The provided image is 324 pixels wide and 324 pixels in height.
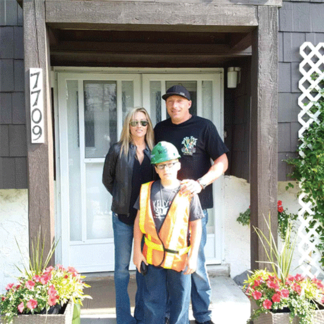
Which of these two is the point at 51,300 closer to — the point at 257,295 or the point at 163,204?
the point at 163,204

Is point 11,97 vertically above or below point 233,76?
below

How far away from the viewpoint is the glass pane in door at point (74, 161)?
389 cm

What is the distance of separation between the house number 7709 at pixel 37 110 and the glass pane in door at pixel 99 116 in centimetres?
132

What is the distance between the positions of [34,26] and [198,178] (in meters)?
1.51

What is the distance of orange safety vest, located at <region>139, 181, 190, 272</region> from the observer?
243cm

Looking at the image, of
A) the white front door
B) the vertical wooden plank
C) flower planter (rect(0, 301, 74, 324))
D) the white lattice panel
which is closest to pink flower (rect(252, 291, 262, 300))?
the vertical wooden plank

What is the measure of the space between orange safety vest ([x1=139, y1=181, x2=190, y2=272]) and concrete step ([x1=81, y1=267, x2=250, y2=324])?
2.91 ft

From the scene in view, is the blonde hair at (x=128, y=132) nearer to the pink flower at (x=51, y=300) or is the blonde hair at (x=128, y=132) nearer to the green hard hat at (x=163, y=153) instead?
the green hard hat at (x=163, y=153)

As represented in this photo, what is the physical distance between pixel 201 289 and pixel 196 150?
1013 mm

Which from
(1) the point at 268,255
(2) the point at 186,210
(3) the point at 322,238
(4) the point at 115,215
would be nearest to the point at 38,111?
(4) the point at 115,215

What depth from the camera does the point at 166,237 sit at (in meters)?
2.43

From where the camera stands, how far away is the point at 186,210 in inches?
97.2

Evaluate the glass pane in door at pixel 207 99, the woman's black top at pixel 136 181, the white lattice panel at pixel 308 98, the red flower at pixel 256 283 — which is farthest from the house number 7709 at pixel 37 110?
the white lattice panel at pixel 308 98

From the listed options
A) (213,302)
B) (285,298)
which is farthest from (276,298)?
(213,302)
